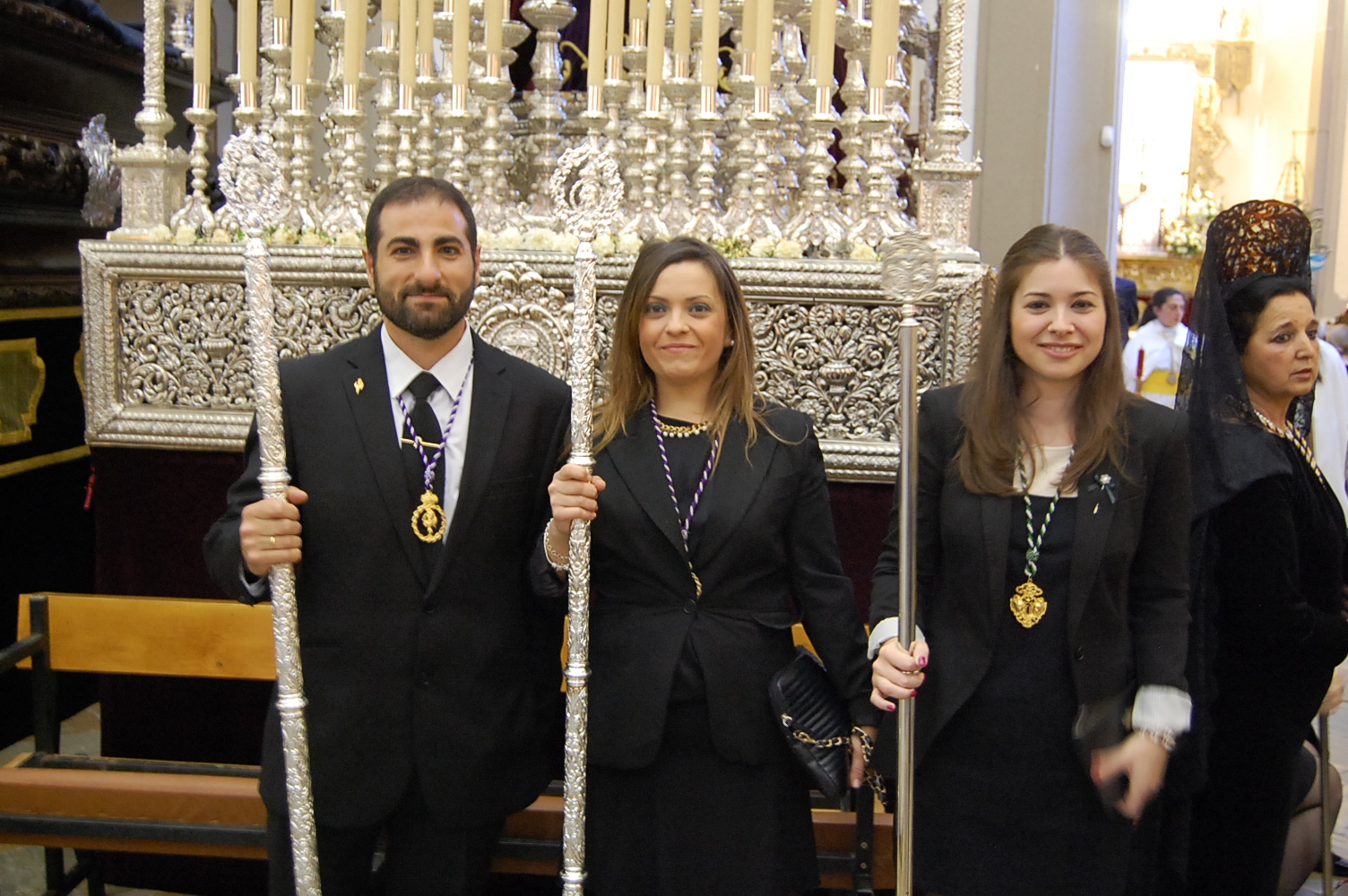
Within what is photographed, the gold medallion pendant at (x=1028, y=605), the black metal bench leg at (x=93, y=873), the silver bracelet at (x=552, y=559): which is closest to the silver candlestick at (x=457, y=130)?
the silver bracelet at (x=552, y=559)

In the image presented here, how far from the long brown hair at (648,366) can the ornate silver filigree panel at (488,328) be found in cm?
92

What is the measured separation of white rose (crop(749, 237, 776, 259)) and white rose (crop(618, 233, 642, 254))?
315 millimetres

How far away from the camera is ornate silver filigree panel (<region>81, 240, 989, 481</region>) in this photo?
3.18 metres

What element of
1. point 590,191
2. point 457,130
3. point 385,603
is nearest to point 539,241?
point 457,130

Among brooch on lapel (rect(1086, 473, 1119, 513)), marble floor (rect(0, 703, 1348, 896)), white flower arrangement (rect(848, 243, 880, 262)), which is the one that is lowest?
marble floor (rect(0, 703, 1348, 896))

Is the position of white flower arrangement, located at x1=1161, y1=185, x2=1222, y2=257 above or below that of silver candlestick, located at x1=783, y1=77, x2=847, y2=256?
above

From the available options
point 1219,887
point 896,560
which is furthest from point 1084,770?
point 1219,887

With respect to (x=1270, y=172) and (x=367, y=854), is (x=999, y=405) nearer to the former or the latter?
(x=367, y=854)

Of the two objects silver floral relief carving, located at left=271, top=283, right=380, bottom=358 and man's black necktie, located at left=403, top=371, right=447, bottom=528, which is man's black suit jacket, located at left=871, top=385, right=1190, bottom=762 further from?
silver floral relief carving, located at left=271, top=283, right=380, bottom=358

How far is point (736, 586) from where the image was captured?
2170 mm

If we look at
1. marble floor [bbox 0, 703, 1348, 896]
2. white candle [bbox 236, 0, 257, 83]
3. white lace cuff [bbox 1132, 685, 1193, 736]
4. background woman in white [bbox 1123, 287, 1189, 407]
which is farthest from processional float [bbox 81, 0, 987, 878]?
background woman in white [bbox 1123, 287, 1189, 407]

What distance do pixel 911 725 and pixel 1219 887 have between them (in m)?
1.10

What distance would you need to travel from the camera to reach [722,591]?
216cm

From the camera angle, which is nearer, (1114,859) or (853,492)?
(1114,859)
